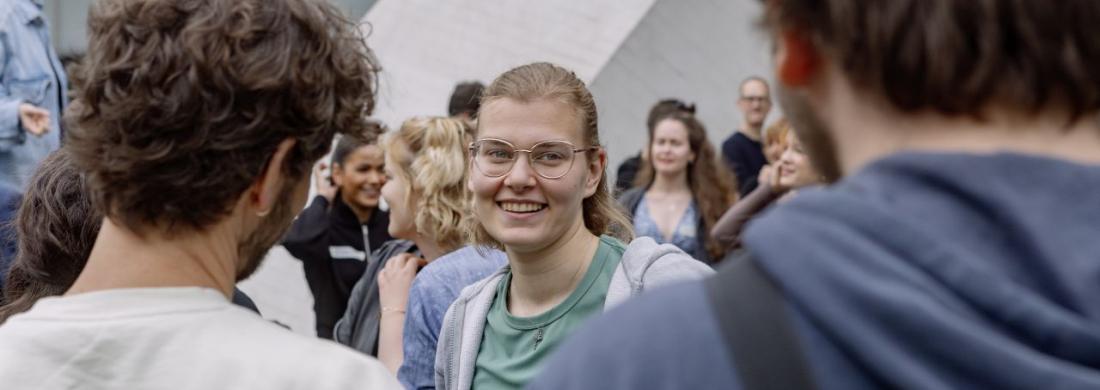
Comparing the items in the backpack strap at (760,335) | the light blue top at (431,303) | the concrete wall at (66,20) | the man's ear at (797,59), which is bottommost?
the concrete wall at (66,20)

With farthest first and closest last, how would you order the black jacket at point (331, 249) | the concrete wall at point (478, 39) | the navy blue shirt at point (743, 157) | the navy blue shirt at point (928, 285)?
the concrete wall at point (478, 39)
the navy blue shirt at point (743, 157)
the black jacket at point (331, 249)
the navy blue shirt at point (928, 285)

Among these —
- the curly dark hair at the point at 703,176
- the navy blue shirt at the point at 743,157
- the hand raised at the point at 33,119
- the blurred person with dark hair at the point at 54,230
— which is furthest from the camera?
the navy blue shirt at the point at 743,157

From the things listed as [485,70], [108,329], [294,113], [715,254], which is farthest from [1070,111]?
[485,70]

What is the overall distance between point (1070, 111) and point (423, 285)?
9.48 ft

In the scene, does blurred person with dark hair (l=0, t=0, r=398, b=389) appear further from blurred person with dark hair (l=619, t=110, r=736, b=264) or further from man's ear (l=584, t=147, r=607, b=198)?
blurred person with dark hair (l=619, t=110, r=736, b=264)

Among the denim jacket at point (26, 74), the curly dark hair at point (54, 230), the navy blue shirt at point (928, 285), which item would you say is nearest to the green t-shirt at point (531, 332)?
the curly dark hair at point (54, 230)

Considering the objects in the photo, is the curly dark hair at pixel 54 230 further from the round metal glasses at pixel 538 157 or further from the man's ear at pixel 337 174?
the man's ear at pixel 337 174

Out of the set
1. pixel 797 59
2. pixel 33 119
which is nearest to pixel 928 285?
pixel 797 59

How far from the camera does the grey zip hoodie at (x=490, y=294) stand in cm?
319

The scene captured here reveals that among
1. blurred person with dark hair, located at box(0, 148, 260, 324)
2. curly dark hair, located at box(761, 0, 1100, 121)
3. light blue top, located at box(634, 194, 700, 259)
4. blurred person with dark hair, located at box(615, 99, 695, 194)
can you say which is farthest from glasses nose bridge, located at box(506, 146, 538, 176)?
blurred person with dark hair, located at box(615, 99, 695, 194)

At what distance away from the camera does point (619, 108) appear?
31.4 feet

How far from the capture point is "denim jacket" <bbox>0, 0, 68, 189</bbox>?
6395mm

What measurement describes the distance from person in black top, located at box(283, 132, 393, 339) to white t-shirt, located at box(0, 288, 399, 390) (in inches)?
195

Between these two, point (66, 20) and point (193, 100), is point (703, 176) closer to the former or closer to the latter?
point (66, 20)
